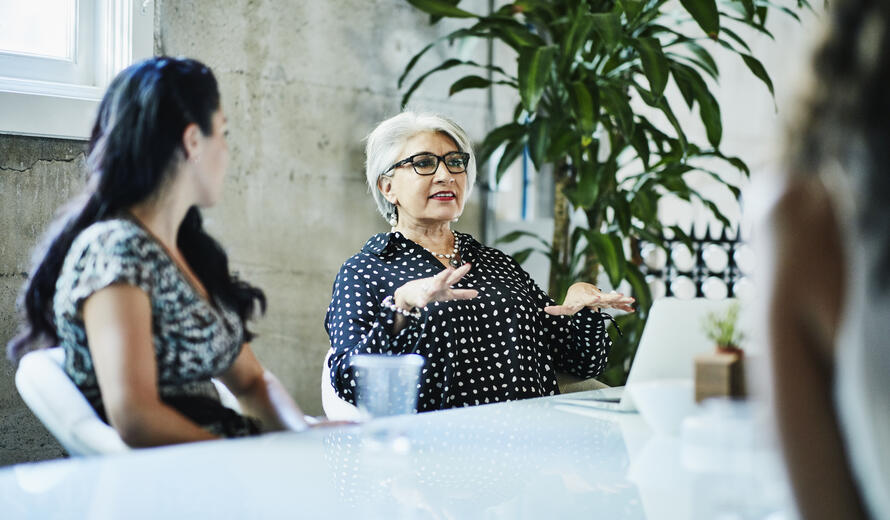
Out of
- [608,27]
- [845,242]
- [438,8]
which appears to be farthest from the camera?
[438,8]

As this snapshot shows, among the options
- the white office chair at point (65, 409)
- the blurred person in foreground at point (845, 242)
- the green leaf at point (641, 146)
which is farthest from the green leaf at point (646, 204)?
the blurred person in foreground at point (845, 242)

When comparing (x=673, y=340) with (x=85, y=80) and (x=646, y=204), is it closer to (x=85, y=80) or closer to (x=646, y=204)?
(x=646, y=204)

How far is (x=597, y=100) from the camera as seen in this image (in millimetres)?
2729

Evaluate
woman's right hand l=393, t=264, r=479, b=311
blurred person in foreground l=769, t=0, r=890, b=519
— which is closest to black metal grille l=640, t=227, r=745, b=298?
woman's right hand l=393, t=264, r=479, b=311

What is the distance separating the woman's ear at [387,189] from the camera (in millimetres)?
2281

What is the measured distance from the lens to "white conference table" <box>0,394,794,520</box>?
0.94 m

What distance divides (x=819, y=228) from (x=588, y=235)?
2.35 meters

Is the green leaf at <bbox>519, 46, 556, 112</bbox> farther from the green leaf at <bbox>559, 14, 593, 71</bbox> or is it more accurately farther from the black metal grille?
the black metal grille

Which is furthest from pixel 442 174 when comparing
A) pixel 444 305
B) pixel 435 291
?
pixel 435 291

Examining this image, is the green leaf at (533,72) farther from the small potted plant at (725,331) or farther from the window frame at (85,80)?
the small potted plant at (725,331)

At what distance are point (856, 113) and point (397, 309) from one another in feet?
4.78

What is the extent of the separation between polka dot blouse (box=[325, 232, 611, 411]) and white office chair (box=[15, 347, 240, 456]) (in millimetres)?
784

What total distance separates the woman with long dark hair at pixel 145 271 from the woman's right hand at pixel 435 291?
553 mm

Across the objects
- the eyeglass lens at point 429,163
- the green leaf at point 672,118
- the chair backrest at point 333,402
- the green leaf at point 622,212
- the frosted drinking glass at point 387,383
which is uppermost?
the green leaf at point 672,118
